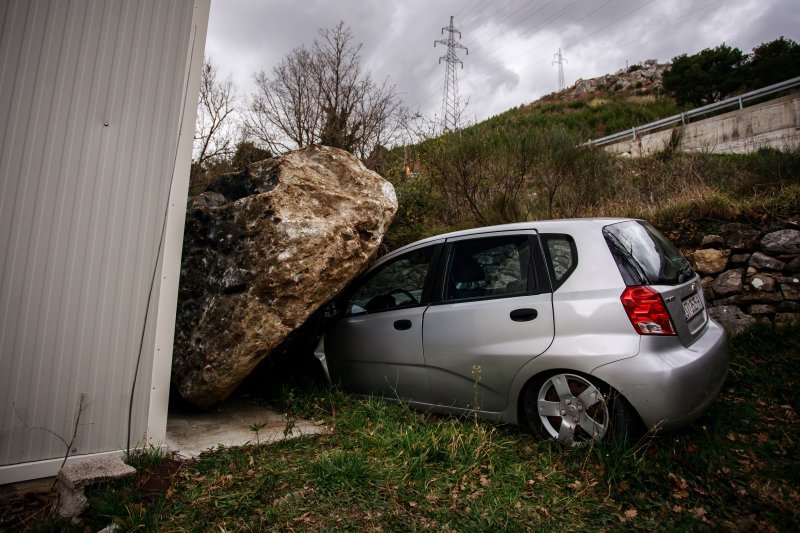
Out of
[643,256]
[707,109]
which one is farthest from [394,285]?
[707,109]

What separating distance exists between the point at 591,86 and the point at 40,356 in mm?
39904

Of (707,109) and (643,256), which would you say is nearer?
(643,256)

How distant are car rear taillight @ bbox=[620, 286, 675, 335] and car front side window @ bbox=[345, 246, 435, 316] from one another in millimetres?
1638

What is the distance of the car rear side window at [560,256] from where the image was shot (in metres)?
3.19

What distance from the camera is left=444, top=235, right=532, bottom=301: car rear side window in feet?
11.3

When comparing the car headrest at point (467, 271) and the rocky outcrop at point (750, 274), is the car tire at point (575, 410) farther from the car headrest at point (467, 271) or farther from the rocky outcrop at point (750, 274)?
the rocky outcrop at point (750, 274)

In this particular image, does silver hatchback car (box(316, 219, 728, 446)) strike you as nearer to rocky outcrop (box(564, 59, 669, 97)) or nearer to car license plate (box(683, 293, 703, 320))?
car license plate (box(683, 293, 703, 320))

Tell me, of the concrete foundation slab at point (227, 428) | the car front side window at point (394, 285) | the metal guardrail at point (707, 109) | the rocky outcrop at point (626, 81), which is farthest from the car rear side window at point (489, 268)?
the rocky outcrop at point (626, 81)

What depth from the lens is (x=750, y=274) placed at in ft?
16.9

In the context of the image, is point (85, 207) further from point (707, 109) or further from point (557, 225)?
point (707, 109)

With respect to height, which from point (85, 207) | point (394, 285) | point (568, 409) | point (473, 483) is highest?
point (85, 207)

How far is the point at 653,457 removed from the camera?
2889mm

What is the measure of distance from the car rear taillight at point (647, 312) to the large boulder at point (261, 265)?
2221 millimetres

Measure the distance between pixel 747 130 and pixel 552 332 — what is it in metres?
15.8
